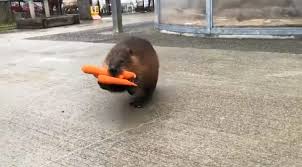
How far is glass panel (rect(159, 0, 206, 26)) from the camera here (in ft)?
29.1

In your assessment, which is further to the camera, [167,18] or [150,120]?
[167,18]

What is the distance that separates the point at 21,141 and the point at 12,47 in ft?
22.5

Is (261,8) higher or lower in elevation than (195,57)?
higher

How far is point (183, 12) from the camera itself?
30.7 ft

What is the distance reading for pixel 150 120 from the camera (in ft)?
12.7

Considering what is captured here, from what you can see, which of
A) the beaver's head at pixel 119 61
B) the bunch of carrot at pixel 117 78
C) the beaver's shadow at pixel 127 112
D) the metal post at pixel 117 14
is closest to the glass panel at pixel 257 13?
the metal post at pixel 117 14

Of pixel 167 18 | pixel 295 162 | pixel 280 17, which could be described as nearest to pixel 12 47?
pixel 167 18

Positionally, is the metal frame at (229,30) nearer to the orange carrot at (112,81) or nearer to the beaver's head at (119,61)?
the beaver's head at (119,61)

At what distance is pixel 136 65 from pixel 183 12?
5.65 metres

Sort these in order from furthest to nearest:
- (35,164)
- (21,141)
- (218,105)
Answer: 1. (218,105)
2. (21,141)
3. (35,164)

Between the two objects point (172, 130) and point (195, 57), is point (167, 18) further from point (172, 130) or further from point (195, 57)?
point (172, 130)

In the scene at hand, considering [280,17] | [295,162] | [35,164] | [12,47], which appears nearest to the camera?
[295,162]

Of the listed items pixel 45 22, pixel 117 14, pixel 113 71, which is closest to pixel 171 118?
pixel 113 71

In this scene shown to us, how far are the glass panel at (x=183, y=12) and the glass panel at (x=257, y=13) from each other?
37 centimetres
